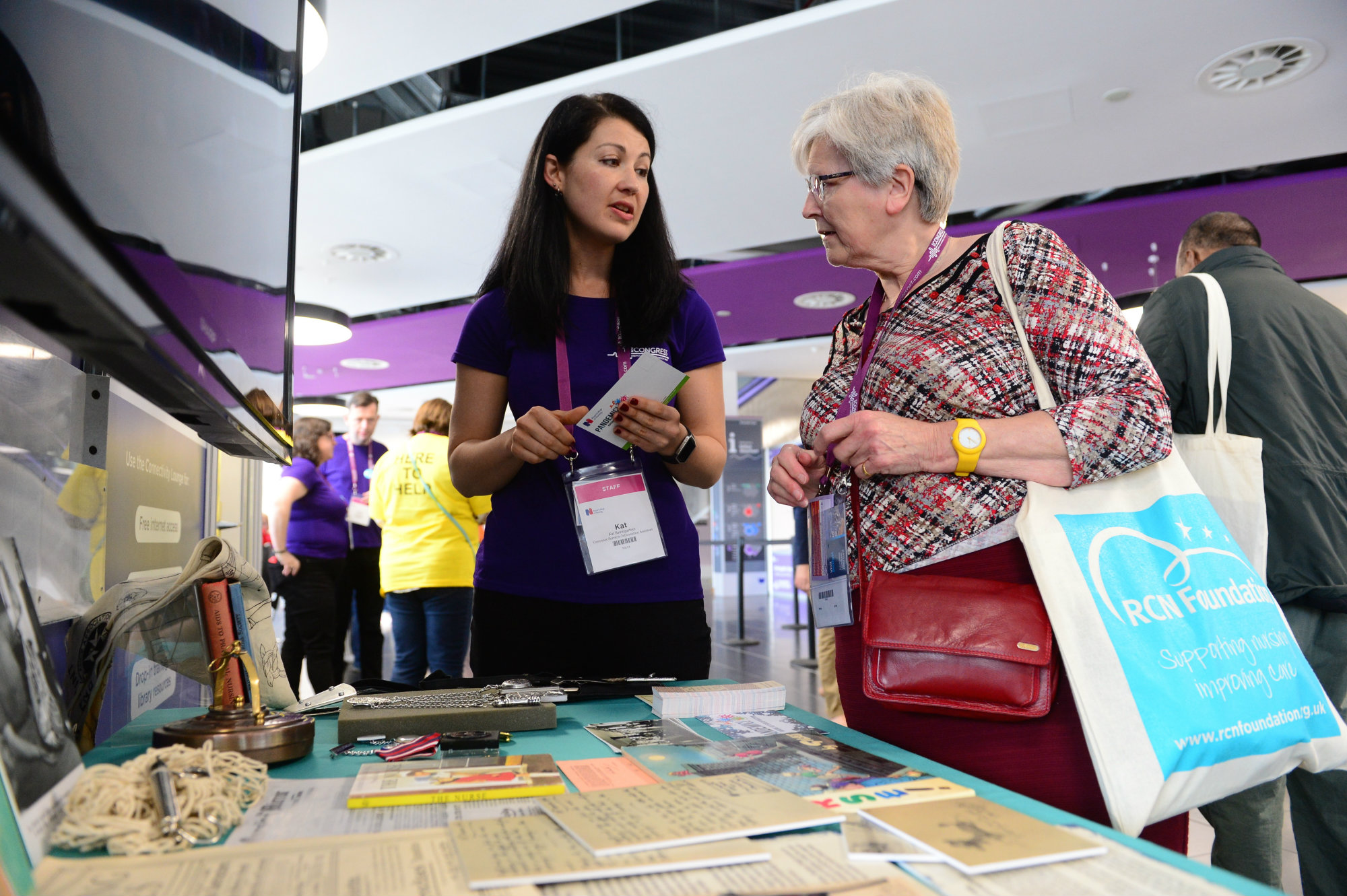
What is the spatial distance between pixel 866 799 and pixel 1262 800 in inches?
64.9

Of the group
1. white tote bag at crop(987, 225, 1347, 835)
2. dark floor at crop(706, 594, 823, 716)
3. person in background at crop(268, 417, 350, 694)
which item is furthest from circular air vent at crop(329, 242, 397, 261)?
white tote bag at crop(987, 225, 1347, 835)

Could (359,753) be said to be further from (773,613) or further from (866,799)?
(773,613)

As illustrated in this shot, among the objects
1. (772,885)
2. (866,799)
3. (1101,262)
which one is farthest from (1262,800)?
(1101,262)

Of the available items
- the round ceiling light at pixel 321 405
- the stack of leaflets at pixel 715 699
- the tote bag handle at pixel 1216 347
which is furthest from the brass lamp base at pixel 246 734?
the round ceiling light at pixel 321 405

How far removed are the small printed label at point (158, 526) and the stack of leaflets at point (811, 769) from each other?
880 mm

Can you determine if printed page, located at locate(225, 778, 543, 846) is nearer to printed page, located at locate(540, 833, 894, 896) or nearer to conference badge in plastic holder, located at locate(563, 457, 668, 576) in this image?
printed page, located at locate(540, 833, 894, 896)

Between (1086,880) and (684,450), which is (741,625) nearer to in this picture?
(684,450)

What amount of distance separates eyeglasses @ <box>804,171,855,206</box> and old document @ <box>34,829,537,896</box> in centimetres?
88

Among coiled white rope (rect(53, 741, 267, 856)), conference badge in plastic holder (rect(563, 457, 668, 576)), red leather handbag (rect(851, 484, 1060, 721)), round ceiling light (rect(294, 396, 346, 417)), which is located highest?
round ceiling light (rect(294, 396, 346, 417))

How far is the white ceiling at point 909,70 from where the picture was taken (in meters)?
3.71

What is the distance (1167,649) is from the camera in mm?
778

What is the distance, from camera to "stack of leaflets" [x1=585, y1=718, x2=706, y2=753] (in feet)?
2.77

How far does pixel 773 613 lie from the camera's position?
9.80 m

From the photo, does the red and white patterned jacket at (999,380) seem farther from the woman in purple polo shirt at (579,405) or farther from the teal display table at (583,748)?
the woman in purple polo shirt at (579,405)
